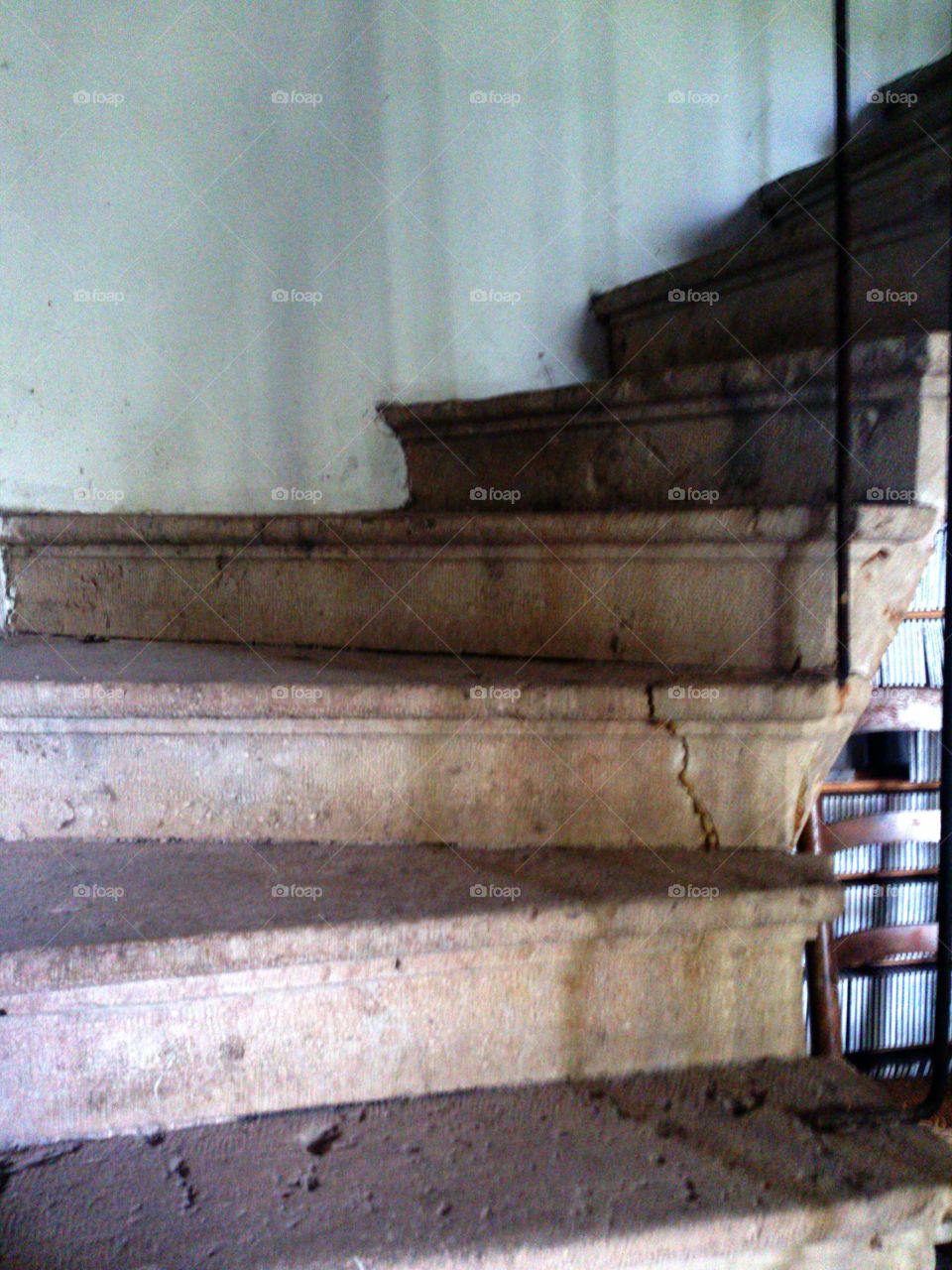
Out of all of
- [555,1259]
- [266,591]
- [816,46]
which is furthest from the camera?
[816,46]

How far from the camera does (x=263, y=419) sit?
160 centimetres

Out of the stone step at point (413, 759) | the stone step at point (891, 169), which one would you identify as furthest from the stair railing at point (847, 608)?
the stone step at point (891, 169)

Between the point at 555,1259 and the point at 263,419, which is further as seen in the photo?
the point at 263,419

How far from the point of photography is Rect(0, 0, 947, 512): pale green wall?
1530 millimetres

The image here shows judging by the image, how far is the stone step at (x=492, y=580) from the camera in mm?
978

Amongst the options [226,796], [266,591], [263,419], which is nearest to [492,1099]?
[226,796]

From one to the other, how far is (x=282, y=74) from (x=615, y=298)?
0.74 meters

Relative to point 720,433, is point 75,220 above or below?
above

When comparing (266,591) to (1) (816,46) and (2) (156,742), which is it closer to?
(2) (156,742)

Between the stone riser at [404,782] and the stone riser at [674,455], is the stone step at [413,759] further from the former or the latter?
the stone riser at [674,455]

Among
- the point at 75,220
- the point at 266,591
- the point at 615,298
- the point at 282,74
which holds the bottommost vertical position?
the point at 266,591

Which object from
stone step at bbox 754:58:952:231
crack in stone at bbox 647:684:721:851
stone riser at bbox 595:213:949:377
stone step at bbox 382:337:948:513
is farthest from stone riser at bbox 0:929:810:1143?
stone step at bbox 754:58:952:231

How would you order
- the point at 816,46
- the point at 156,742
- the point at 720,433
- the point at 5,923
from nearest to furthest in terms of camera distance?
the point at 5,923
the point at 156,742
the point at 720,433
the point at 816,46

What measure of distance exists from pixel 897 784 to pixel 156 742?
213cm
